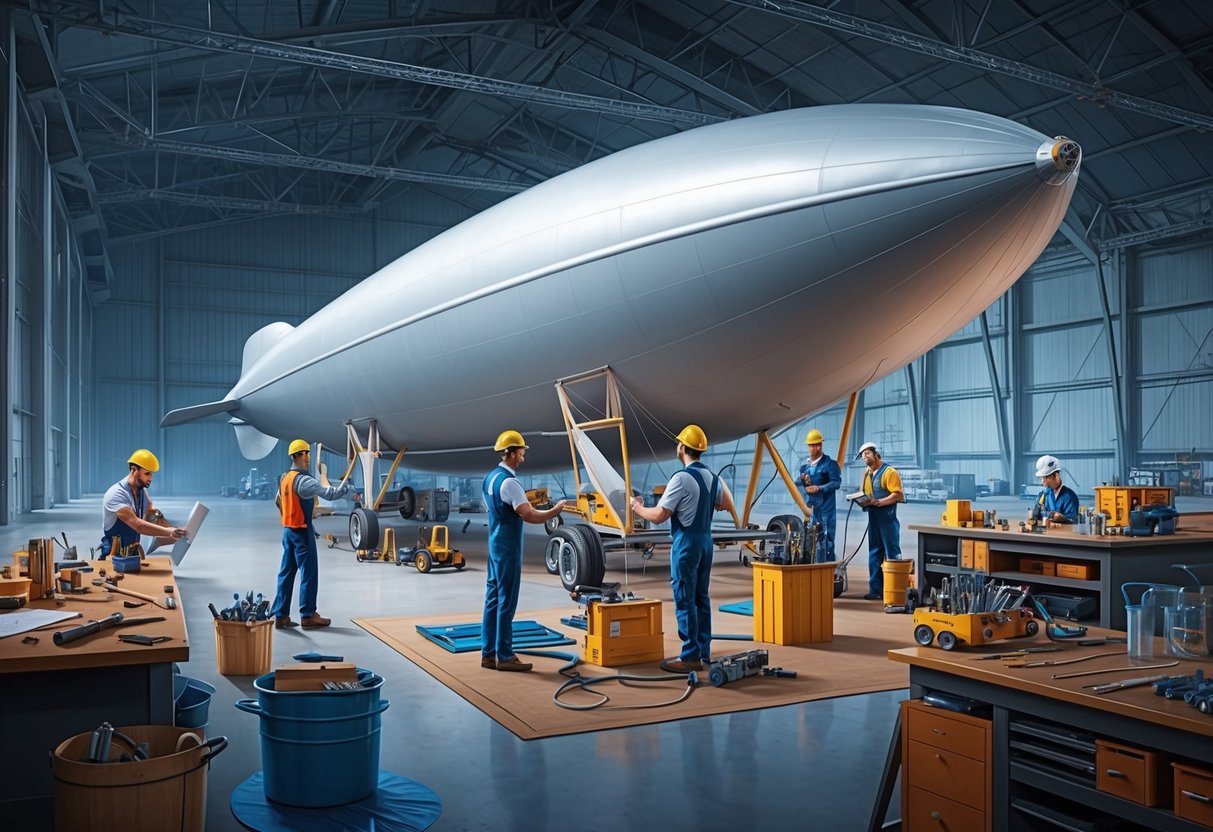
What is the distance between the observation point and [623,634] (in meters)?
6.89

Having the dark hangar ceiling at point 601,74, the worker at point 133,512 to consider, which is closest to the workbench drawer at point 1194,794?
the worker at point 133,512

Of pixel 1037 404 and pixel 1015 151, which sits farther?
pixel 1037 404

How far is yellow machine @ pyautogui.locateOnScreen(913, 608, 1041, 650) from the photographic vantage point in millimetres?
3752

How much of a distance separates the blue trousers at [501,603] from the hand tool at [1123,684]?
4.05 meters

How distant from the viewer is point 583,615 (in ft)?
28.3

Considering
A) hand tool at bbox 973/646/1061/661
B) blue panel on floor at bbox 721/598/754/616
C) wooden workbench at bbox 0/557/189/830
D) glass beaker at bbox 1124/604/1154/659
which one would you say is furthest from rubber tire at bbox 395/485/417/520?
glass beaker at bbox 1124/604/1154/659

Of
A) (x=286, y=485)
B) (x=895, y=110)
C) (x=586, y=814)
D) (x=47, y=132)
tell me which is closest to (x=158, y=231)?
(x=47, y=132)

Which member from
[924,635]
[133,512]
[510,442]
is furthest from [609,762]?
[133,512]

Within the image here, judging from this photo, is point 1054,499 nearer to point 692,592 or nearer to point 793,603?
point 793,603

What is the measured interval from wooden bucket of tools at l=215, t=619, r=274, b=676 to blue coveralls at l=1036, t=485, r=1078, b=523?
283 inches

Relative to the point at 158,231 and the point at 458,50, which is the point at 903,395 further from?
the point at 158,231

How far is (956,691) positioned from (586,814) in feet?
5.36

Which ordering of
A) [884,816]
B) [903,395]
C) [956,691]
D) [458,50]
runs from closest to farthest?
[956,691], [884,816], [458,50], [903,395]

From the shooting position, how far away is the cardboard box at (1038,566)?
27.1 feet
